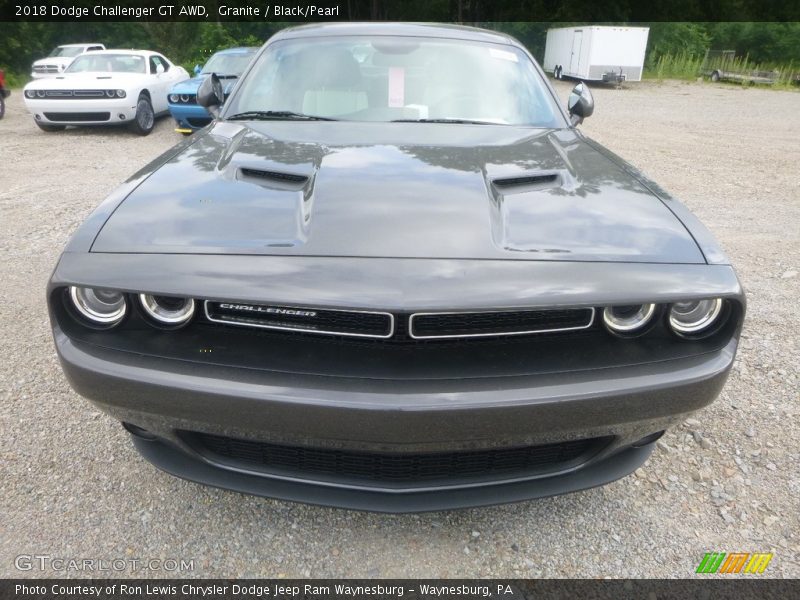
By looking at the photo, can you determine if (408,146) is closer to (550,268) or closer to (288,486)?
(550,268)

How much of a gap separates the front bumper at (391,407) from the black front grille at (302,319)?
0.13 m

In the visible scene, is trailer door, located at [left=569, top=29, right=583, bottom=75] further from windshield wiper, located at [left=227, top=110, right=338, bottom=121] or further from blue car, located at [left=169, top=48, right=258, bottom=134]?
windshield wiper, located at [left=227, top=110, right=338, bottom=121]

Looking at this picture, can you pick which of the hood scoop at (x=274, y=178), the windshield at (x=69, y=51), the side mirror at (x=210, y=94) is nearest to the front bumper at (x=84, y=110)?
the side mirror at (x=210, y=94)

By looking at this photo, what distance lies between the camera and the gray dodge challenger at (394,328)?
1.44 metres

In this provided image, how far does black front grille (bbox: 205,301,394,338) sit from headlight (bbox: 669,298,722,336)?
0.81 m

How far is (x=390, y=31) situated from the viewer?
9.81 feet

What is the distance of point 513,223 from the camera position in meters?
1.64

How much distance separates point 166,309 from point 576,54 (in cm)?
2397

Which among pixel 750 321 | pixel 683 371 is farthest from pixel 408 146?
pixel 750 321

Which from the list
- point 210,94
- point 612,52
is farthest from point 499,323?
point 612,52

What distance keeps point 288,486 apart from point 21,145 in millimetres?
9323

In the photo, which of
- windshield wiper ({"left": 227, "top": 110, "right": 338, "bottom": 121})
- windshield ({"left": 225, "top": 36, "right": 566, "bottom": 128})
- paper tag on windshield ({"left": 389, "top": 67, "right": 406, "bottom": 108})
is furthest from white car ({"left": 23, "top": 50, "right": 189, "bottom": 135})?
paper tag on windshield ({"left": 389, "top": 67, "right": 406, "bottom": 108})

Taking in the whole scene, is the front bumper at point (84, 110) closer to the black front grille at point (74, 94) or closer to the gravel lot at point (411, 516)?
the black front grille at point (74, 94)

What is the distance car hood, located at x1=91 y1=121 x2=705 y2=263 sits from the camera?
154 cm
